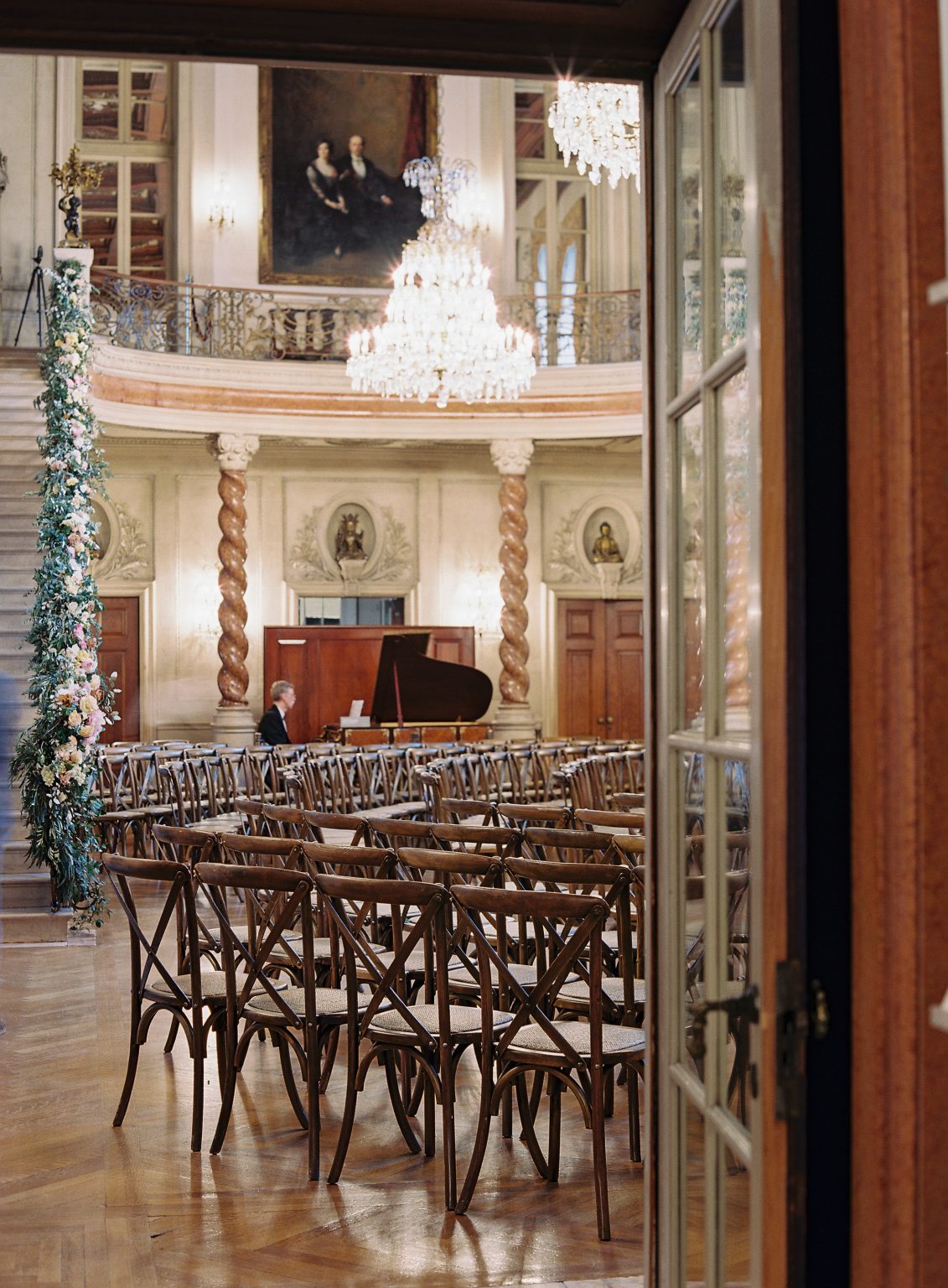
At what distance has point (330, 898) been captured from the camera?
403 centimetres

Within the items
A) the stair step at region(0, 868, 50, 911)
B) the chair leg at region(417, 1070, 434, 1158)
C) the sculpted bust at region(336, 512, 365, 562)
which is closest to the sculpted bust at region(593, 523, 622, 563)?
the sculpted bust at region(336, 512, 365, 562)

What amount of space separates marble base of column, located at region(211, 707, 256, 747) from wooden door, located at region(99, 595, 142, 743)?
1670mm

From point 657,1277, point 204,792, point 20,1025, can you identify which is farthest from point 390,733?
point 657,1277

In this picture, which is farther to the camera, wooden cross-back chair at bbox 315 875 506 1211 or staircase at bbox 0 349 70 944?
staircase at bbox 0 349 70 944

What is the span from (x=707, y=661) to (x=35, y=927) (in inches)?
272

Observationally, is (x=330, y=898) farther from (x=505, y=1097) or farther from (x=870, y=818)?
(x=870, y=818)

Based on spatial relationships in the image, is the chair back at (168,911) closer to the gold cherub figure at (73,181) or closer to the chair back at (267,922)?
the chair back at (267,922)

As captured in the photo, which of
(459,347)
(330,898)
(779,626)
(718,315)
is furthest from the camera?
(459,347)

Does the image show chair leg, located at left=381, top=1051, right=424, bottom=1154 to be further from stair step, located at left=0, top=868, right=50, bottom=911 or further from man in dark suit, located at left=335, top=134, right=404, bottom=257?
man in dark suit, located at left=335, top=134, right=404, bottom=257

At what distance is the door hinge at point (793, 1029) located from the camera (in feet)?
5.64

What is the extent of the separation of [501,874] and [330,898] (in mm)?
561

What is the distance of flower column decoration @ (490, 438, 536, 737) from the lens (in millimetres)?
15758

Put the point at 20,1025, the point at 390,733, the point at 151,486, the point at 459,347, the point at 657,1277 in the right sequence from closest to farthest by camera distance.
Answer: the point at 657,1277 < the point at 20,1025 < the point at 459,347 < the point at 390,733 < the point at 151,486

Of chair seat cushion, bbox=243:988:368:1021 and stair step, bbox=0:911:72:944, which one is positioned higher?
chair seat cushion, bbox=243:988:368:1021
